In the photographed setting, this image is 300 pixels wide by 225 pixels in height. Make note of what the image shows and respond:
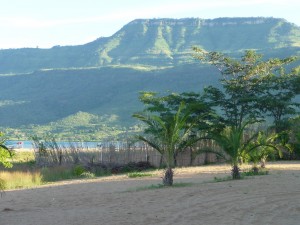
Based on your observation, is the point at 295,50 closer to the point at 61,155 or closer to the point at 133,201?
the point at 61,155

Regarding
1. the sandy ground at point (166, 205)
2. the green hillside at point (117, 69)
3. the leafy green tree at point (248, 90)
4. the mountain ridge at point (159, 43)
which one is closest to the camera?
the sandy ground at point (166, 205)

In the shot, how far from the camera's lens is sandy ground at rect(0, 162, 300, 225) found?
930 cm

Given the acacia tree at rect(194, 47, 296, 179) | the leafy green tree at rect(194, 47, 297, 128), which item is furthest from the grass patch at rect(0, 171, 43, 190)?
the leafy green tree at rect(194, 47, 297, 128)

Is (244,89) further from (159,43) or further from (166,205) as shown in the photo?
(159,43)

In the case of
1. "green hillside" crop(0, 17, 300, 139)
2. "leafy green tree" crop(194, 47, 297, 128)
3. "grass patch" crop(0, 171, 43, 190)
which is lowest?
"grass patch" crop(0, 171, 43, 190)

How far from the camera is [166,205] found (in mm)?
10844

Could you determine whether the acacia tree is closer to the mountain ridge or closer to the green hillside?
the green hillside

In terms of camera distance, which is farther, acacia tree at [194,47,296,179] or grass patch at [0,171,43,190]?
acacia tree at [194,47,296,179]

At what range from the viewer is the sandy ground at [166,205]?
30.5 ft

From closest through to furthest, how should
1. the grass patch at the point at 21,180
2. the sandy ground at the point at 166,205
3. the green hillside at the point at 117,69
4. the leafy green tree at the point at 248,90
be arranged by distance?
the sandy ground at the point at 166,205 → the grass patch at the point at 21,180 → the leafy green tree at the point at 248,90 → the green hillside at the point at 117,69

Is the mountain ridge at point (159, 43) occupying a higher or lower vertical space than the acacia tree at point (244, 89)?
higher

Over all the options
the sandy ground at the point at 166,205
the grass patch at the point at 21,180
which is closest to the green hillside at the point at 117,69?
the grass patch at the point at 21,180

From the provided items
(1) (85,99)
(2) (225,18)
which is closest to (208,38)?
(2) (225,18)

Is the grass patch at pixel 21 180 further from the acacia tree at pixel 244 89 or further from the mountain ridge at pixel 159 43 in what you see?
the mountain ridge at pixel 159 43
